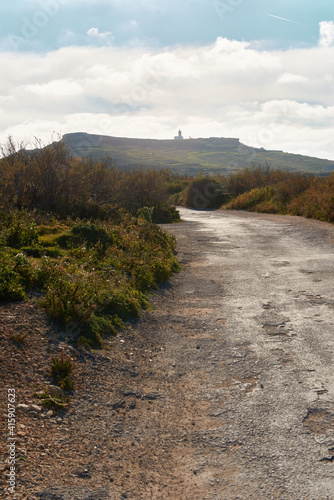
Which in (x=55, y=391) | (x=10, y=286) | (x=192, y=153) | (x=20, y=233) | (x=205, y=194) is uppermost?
(x=192, y=153)

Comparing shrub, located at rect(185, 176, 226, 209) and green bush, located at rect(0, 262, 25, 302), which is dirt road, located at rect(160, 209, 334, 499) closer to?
green bush, located at rect(0, 262, 25, 302)

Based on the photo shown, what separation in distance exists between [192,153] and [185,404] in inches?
6917

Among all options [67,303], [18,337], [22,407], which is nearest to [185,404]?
[22,407]

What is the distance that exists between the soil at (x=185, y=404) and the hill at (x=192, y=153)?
125m

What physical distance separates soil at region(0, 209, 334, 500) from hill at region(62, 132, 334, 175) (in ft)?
409

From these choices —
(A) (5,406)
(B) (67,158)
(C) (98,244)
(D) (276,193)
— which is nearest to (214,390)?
(A) (5,406)

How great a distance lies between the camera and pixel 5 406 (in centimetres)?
427

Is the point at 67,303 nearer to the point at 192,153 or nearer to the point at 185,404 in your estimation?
the point at 185,404

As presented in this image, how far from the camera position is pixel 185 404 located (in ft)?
15.3

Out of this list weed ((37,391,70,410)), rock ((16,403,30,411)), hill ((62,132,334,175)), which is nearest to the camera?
rock ((16,403,30,411))

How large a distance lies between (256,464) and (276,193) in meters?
26.9

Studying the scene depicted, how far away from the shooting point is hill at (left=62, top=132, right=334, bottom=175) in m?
142

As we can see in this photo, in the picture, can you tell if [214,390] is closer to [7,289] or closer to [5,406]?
[5,406]

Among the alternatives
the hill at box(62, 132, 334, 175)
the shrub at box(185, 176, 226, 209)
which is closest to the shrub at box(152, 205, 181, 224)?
the shrub at box(185, 176, 226, 209)
